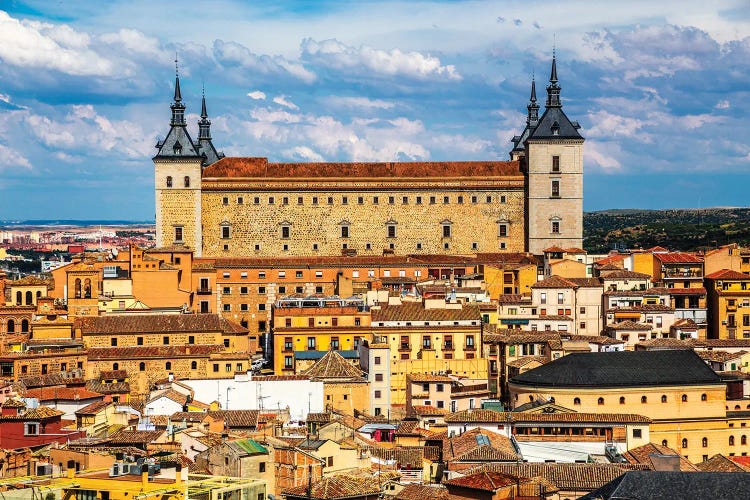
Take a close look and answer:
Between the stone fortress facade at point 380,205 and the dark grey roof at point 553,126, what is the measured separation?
0.18 feet

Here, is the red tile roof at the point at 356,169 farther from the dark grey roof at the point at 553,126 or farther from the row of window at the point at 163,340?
the row of window at the point at 163,340

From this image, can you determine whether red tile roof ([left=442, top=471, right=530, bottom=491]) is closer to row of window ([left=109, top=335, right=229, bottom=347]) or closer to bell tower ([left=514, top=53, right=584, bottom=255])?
row of window ([left=109, top=335, right=229, bottom=347])

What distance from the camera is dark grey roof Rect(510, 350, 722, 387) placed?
48406 mm

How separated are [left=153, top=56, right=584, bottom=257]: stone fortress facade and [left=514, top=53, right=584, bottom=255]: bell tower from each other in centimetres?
5

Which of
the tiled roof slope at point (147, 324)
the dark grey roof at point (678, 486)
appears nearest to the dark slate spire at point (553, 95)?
the tiled roof slope at point (147, 324)

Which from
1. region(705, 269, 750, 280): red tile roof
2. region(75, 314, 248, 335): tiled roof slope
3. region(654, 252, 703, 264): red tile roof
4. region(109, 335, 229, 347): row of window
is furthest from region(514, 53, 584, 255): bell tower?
region(109, 335, 229, 347): row of window

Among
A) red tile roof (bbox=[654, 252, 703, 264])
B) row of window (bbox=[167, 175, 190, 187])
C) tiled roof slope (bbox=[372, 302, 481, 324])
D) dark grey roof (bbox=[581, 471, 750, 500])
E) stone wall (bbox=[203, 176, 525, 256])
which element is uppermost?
row of window (bbox=[167, 175, 190, 187])

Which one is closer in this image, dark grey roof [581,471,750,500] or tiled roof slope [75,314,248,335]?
dark grey roof [581,471,750,500]

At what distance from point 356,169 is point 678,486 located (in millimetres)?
57104

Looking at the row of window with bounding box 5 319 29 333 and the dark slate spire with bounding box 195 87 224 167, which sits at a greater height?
the dark slate spire with bounding box 195 87 224 167

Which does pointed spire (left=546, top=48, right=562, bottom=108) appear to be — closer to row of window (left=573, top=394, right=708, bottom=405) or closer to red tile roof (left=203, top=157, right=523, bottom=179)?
red tile roof (left=203, top=157, right=523, bottom=179)

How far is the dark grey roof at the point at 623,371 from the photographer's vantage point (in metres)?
48.4

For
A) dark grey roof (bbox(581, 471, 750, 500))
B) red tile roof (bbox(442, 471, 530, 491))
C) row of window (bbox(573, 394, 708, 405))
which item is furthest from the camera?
row of window (bbox(573, 394, 708, 405))

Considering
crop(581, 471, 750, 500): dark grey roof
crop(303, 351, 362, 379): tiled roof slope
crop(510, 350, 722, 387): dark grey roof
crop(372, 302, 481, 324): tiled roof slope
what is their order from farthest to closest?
crop(372, 302, 481, 324): tiled roof slope
crop(303, 351, 362, 379): tiled roof slope
crop(510, 350, 722, 387): dark grey roof
crop(581, 471, 750, 500): dark grey roof
